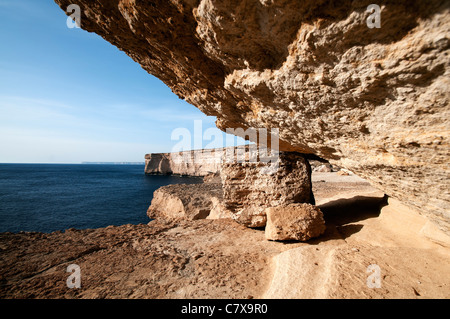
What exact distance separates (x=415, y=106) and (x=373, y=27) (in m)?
1.00

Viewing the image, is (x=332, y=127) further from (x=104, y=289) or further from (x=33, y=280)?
(x=33, y=280)

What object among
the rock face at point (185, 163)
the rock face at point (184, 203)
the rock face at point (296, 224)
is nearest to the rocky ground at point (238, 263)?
the rock face at point (296, 224)

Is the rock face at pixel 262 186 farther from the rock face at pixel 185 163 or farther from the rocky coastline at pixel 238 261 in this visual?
the rock face at pixel 185 163

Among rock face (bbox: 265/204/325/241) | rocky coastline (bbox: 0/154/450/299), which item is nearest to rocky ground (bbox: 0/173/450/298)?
rocky coastline (bbox: 0/154/450/299)

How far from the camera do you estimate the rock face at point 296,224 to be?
4.63 meters

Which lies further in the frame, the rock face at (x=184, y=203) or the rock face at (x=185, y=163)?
the rock face at (x=185, y=163)

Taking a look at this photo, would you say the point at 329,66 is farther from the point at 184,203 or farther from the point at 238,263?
the point at 184,203

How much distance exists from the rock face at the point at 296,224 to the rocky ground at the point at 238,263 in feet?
0.70

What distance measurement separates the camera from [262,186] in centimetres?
593

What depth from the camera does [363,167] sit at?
12.1ft

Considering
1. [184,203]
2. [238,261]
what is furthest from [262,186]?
[184,203]

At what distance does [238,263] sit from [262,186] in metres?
2.42

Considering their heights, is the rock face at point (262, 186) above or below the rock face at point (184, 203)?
above
